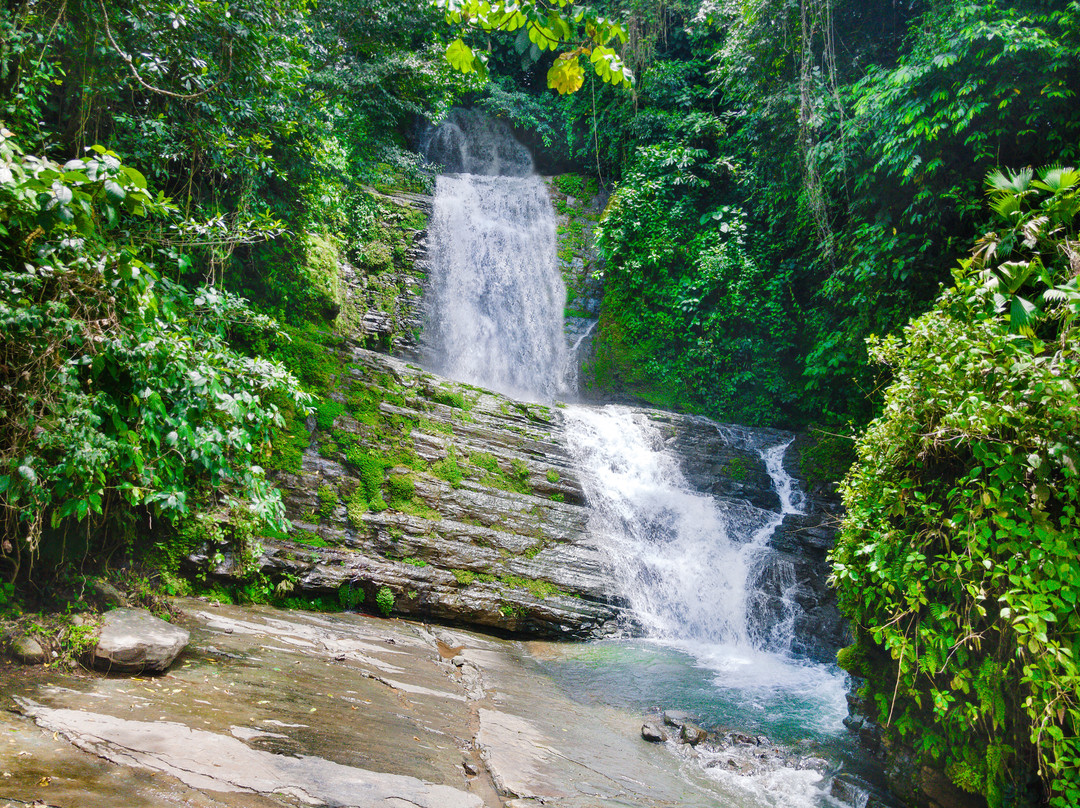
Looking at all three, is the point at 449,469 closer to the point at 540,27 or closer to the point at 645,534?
the point at 645,534

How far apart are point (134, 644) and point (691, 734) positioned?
4.49 meters

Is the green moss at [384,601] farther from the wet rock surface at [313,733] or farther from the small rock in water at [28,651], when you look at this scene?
the small rock in water at [28,651]

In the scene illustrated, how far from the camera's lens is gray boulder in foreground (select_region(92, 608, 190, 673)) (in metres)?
3.62

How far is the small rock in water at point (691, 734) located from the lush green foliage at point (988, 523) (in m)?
1.56

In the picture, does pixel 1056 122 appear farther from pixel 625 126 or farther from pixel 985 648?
pixel 625 126

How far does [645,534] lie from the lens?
31.1 feet

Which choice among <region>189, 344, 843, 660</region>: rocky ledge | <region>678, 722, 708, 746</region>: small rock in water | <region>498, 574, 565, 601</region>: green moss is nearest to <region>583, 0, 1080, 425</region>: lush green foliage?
<region>678, 722, 708, 746</region>: small rock in water

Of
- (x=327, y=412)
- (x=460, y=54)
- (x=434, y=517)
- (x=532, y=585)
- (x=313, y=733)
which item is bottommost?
(x=532, y=585)

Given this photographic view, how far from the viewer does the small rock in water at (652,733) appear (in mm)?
5125

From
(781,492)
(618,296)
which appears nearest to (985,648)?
(781,492)

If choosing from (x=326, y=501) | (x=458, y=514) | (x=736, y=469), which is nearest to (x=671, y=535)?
(x=736, y=469)

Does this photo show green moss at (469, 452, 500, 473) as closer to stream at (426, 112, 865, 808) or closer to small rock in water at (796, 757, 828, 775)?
stream at (426, 112, 865, 808)

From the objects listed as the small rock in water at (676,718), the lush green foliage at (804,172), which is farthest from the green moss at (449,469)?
the lush green foliage at (804,172)

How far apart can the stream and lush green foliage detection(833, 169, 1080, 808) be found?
1.51 m
